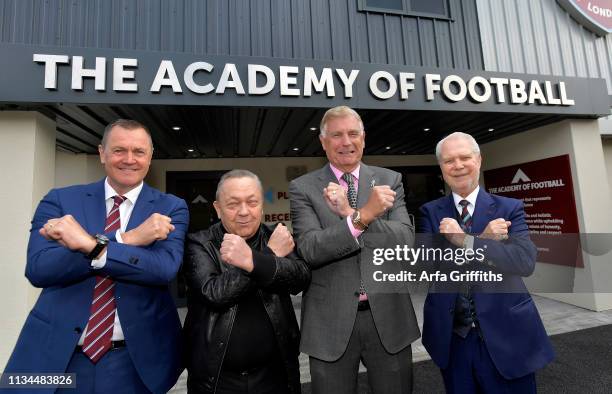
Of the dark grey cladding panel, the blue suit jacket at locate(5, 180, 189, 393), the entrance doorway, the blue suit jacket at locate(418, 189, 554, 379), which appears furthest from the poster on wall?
the entrance doorway

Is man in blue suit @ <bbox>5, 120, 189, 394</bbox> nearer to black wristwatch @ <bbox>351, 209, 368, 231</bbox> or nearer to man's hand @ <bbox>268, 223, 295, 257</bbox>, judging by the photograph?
man's hand @ <bbox>268, 223, 295, 257</bbox>

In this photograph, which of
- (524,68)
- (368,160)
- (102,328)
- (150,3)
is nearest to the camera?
(102,328)

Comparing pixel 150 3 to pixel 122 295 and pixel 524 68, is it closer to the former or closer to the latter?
pixel 122 295

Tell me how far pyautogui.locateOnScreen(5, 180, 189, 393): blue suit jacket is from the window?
17.2 feet

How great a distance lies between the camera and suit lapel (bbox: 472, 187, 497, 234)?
1613mm

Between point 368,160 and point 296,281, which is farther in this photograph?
point 368,160

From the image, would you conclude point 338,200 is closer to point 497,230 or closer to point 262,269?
point 262,269

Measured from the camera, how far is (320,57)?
4.90 metres

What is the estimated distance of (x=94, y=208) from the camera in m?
1.51

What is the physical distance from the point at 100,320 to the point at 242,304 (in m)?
0.65

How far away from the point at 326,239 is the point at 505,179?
22.4 ft

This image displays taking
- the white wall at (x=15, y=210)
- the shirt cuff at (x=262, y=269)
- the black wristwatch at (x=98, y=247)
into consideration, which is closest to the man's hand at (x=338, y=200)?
the shirt cuff at (x=262, y=269)

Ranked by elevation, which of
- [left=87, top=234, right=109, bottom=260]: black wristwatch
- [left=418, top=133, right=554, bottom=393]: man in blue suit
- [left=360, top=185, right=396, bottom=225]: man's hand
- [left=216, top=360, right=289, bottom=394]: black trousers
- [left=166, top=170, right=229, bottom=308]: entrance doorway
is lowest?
[left=216, top=360, right=289, bottom=394]: black trousers

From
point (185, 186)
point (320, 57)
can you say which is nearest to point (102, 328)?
point (320, 57)
